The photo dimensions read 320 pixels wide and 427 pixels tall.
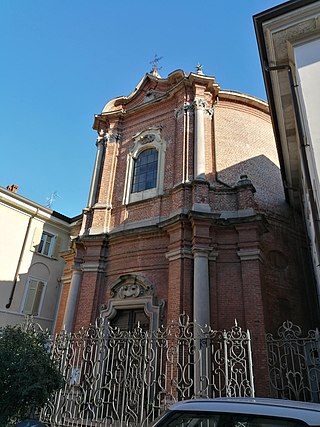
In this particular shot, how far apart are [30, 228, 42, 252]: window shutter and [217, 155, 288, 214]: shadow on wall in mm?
11110

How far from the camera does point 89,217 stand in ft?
42.8

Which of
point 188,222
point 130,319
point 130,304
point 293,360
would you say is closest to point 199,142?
point 188,222

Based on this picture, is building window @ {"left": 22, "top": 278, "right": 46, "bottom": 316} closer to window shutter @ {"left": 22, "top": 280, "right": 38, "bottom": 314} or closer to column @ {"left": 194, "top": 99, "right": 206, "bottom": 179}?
window shutter @ {"left": 22, "top": 280, "right": 38, "bottom": 314}

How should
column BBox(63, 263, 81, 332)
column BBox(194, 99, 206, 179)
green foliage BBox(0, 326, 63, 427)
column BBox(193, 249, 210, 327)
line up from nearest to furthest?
1. green foliage BBox(0, 326, 63, 427)
2. column BBox(193, 249, 210, 327)
3. column BBox(63, 263, 81, 332)
4. column BBox(194, 99, 206, 179)

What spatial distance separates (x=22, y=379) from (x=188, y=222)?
19.9 ft

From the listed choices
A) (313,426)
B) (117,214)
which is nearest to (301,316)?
(117,214)

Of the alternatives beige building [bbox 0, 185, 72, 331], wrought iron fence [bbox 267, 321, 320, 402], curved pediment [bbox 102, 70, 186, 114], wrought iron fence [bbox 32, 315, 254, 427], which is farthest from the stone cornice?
beige building [bbox 0, 185, 72, 331]

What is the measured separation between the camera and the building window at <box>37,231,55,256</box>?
18.3 m

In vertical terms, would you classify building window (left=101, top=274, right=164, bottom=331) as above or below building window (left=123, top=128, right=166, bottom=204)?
below

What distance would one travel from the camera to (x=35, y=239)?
706 inches

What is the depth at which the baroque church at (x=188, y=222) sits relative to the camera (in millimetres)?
9547

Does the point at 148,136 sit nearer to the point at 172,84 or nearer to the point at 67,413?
the point at 172,84

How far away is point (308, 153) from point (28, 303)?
594 inches

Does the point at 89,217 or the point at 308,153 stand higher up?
the point at 89,217
